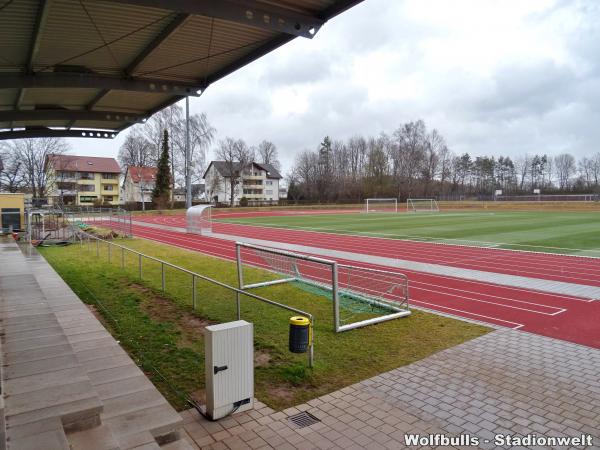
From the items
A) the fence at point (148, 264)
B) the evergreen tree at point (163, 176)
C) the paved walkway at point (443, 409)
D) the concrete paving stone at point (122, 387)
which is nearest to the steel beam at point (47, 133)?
the fence at point (148, 264)

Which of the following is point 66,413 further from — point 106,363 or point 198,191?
point 198,191

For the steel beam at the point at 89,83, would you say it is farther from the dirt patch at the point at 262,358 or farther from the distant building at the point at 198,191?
the distant building at the point at 198,191

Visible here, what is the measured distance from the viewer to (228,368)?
4.64 m

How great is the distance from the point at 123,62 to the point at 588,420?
8.38 meters

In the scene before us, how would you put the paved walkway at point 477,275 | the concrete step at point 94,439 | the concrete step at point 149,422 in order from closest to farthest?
the concrete step at point 94,439, the concrete step at point 149,422, the paved walkway at point 477,275

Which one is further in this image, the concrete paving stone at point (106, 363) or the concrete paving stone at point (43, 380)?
the concrete paving stone at point (106, 363)

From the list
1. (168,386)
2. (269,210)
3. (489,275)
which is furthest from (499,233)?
(269,210)

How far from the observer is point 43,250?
766 inches

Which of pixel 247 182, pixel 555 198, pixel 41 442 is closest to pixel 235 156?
pixel 247 182

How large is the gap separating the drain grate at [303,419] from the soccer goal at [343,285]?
2.89 m

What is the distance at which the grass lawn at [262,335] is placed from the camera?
568cm

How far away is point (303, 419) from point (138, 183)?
3514 inches

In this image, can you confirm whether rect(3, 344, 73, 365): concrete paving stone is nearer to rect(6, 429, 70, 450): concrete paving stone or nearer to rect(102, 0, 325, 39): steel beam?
rect(6, 429, 70, 450): concrete paving stone

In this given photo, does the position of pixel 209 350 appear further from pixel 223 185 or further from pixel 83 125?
pixel 223 185
